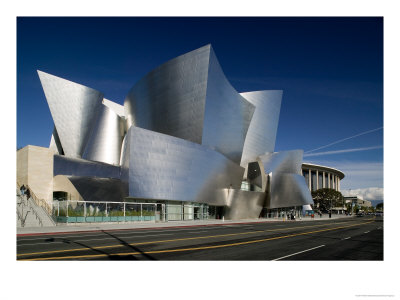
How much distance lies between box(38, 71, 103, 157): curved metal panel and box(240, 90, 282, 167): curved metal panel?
28200 millimetres

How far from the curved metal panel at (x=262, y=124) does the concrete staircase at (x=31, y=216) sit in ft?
126

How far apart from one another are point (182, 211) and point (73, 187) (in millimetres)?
12962

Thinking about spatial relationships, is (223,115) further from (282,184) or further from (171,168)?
(282,184)

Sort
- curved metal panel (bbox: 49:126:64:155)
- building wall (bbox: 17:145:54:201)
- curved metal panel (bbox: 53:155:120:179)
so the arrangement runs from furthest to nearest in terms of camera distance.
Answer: curved metal panel (bbox: 49:126:64:155) → curved metal panel (bbox: 53:155:120:179) → building wall (bbox: 17:145:54:201)

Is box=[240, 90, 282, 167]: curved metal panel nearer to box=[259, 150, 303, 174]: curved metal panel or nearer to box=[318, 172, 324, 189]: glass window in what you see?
box=[259, 150, 303, 174]: curved metal panel

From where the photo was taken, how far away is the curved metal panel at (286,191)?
5025 cm

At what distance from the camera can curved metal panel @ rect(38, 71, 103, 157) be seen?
43062 mm

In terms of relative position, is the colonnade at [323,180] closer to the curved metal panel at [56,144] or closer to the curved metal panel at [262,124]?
the curved metal panel at [262,124]

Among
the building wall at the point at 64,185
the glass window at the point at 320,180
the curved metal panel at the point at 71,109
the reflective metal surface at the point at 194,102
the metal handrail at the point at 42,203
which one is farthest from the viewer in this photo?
the glass window at the point at 320,180

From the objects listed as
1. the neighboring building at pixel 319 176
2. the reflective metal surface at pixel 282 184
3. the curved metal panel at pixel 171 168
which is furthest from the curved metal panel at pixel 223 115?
the neighboring building at pixel 319 176

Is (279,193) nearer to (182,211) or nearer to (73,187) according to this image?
(182,211)

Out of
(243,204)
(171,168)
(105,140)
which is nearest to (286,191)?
(243,204)

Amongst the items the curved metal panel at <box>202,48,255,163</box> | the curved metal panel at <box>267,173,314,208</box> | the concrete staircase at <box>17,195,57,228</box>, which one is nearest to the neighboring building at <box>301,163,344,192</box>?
the curved metal panel at <box>267,173,314,208</box>
